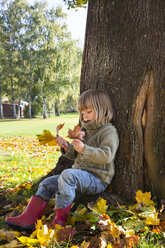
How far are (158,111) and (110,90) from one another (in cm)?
55

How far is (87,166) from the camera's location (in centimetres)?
245

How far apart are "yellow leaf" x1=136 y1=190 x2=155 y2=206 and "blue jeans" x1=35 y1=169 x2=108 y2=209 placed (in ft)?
1.13

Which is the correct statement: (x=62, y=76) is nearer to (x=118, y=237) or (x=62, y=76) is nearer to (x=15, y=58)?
(x=15, y=58)

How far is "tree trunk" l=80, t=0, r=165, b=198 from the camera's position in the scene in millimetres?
2379

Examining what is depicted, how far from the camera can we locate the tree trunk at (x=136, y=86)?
7.80 feet

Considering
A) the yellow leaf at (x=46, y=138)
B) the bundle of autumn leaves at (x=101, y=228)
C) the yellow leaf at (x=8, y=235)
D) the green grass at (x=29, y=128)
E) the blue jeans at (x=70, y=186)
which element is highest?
the yellow leaf at (x=46, y=138)

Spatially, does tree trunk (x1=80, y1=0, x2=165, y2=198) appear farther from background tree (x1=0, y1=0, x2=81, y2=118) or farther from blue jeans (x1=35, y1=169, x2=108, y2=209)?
background tree (x1=0, y1=0, x2=81, y2=118)

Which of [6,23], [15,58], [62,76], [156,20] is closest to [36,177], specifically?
[156,20]

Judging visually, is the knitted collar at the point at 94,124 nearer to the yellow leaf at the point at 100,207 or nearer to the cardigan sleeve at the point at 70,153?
the cardigan sleeve at the point at 70,153

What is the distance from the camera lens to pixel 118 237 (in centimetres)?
180

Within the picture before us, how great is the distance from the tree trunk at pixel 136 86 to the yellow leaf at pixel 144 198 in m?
0.16

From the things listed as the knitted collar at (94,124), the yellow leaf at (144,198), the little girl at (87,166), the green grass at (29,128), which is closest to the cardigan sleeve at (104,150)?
the little girl at (87,166)

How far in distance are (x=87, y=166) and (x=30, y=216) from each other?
72 centimetres

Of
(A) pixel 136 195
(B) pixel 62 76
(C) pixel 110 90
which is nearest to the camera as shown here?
(A) pixel 136 195
